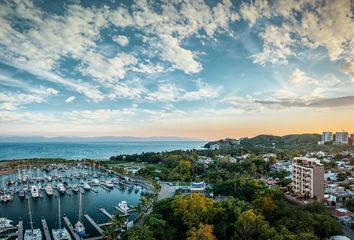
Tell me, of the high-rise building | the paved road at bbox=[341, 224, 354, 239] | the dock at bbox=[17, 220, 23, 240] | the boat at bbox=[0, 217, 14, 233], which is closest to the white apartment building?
the high-rise building

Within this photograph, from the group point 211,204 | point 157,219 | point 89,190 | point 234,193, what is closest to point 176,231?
point 157,219

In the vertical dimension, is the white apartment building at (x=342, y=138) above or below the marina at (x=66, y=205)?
above

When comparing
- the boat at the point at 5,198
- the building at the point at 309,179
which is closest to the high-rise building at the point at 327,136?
the building at the point at 309,179

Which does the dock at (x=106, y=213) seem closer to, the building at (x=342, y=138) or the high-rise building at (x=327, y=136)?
the building at (x=342, y=138)

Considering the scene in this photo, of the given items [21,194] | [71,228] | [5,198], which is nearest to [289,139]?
[21,194]

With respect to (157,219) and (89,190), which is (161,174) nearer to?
(89,190)

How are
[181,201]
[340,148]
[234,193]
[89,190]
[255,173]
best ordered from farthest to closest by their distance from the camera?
[340,148]
[255,173]
[89,190]
[234,193]
[181,201]

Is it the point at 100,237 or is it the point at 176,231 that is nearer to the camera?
the point at 176,231

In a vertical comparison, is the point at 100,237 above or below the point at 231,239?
below
